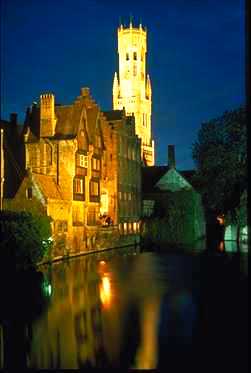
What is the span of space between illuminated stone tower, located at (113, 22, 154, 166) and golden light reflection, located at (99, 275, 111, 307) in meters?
117

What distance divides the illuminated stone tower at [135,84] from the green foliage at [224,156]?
373 ft

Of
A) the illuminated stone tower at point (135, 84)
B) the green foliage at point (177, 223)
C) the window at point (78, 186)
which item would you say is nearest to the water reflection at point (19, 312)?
the window at point (78, 186)

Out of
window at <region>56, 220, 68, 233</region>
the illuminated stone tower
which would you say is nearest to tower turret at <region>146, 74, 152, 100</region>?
the illuminated stone tower

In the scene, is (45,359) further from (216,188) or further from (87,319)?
(216,188)

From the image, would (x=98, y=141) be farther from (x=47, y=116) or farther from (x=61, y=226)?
(x=61, y=226)

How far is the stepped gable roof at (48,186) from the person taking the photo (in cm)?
5053

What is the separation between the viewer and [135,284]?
1330 inches

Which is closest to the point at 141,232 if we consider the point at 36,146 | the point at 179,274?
the point at 36,146

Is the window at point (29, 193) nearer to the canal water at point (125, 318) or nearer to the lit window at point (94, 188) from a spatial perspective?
the canal water at point (125, 318)

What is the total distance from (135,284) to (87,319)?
1070 centimetres

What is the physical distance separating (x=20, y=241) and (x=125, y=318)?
54.5 feet

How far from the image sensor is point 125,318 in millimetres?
23172

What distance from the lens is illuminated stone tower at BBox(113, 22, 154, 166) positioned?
158375 millimetres

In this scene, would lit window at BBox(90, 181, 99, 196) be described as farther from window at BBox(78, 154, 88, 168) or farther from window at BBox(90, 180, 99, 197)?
window at BBox(78, 154, 88, 168)
